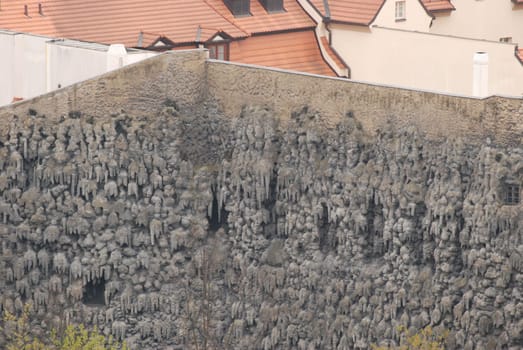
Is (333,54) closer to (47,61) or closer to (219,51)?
(219,51)

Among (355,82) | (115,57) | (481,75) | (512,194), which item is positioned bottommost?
(512,194)

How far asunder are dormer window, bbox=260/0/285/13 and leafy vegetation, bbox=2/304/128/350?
13.8 metres

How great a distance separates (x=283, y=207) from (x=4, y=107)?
27.8 ft

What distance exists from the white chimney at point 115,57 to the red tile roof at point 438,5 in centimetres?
1727

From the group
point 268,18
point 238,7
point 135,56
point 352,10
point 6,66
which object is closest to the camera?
point 135,56

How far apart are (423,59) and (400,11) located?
432 centimetres

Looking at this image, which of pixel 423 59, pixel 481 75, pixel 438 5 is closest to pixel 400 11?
pixel 423 59

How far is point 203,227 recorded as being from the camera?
89.4 m

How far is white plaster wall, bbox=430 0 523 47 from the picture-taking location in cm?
10412

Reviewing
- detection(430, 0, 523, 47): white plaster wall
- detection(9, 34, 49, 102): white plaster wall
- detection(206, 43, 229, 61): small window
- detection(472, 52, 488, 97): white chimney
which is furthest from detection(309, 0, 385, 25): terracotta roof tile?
detection(472, 52, 488, 97): white chimney

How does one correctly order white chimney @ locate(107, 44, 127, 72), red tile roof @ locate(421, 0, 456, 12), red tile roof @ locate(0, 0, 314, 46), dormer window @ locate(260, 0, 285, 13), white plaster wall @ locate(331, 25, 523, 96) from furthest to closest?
red tile roof @ locate(421, 0, 456, 12)
dormer window @ locate(260, 0, 285, 13)
white plaster wall @ locate(331, 25, 523, 96)
red tile roof @ locate(0, 0, 314, 46)
white chimney @ locate(107, 44, 127, 72)

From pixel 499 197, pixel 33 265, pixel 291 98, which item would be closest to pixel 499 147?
pixel 499 197

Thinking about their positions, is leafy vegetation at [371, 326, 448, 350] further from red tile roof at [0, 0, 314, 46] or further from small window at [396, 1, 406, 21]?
small window at [396, 1, 406, 21]

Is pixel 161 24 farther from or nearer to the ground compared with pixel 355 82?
farther from the ground
